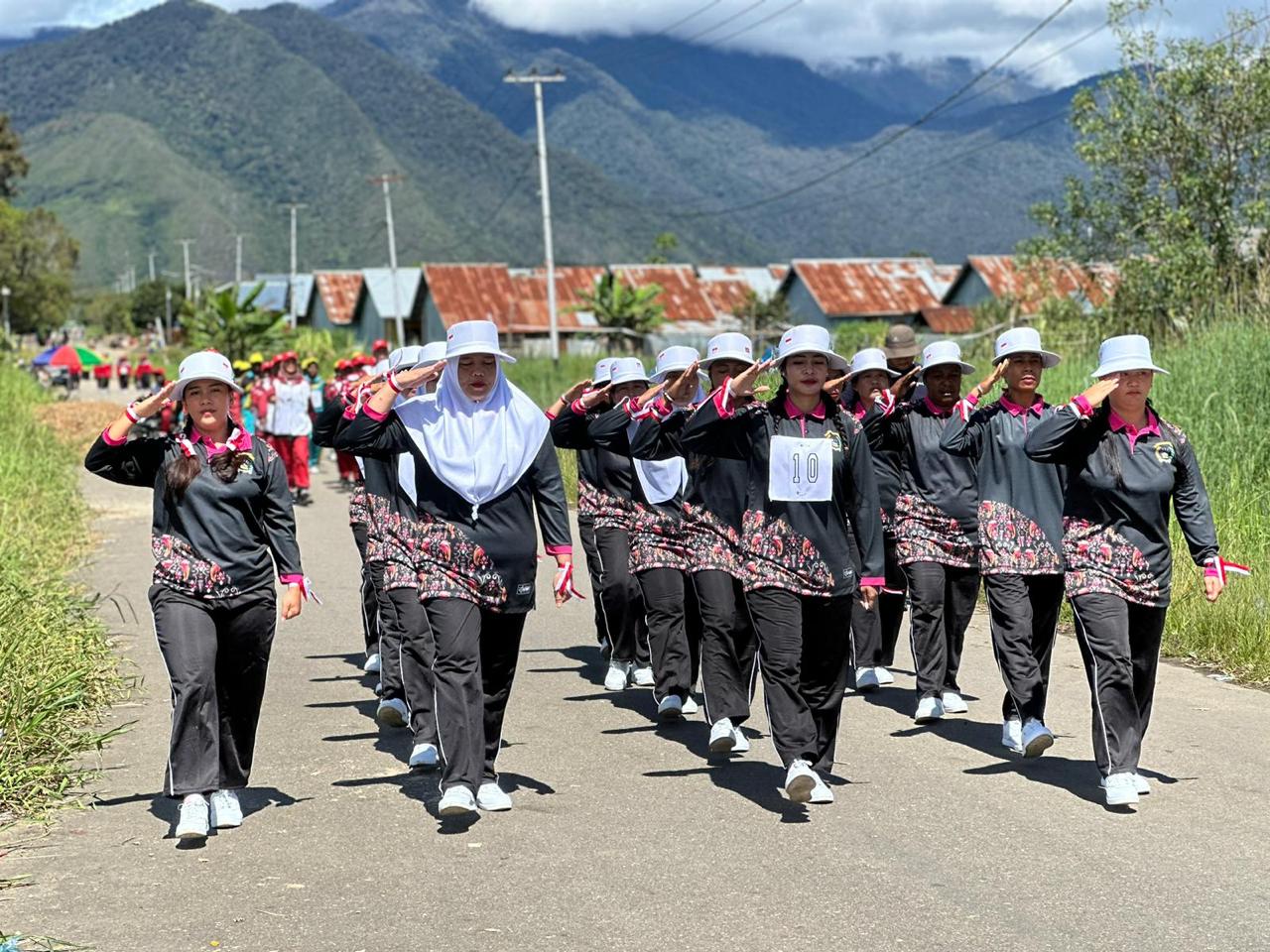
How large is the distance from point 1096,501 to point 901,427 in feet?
6.84

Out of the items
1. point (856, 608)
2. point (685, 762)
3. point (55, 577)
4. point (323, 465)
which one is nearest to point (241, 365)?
point (323, 465)

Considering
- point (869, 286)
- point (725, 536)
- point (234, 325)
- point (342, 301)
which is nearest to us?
point (725, 536)

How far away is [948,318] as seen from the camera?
59.4m

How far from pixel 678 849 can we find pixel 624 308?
52.1 meters

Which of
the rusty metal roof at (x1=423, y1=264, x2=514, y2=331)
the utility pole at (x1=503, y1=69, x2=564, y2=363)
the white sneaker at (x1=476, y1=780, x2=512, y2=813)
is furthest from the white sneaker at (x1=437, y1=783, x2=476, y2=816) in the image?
the rusty metal roof at (x1=423, y1=264, x2=514, y2=331)

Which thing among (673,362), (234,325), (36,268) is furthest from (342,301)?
(673,362)

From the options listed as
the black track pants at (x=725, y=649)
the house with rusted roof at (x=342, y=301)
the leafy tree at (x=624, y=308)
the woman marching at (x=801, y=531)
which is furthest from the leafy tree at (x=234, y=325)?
the woman marching at (x=801, y=531)

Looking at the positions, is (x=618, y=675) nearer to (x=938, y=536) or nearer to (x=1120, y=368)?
Result: (x=938, y=536)

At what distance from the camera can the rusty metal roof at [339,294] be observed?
268 feet

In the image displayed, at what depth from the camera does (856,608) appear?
10.3m

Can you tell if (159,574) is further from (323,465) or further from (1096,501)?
(323,465)

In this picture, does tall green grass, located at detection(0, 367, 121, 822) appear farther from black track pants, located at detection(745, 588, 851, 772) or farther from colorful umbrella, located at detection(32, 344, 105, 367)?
colorful umbrella, located at detection(32, 344, 105, 367)

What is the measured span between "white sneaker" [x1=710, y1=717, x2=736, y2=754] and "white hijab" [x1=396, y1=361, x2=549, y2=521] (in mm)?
1632

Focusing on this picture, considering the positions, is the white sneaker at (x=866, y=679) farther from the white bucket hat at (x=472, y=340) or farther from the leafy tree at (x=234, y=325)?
the leafy tree at (x=234, y=325)
